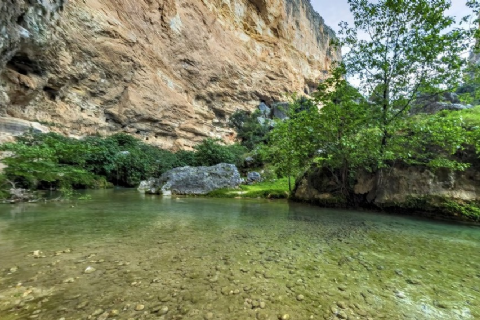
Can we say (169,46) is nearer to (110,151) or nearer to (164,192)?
(110,151)

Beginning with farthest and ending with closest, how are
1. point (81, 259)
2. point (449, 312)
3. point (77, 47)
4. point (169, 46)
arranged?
1. point (169, 46)
2. point (77, 47)
3. point (81, 259)
4. point (449, 312)

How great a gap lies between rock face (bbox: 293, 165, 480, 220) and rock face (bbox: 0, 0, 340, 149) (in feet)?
47.9

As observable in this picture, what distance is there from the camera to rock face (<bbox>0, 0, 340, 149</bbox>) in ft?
52.5

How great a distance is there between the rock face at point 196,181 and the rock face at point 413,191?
17.0ft

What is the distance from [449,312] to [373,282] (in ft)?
1.74

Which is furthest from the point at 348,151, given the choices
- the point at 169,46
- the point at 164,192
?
the point at 169,46

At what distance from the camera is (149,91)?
26.3m

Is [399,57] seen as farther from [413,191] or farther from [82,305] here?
[82,305]

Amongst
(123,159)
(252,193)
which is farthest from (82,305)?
(123,159)

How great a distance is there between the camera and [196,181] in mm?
11711

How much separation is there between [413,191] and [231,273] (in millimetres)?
6516

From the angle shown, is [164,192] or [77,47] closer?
[164,192]

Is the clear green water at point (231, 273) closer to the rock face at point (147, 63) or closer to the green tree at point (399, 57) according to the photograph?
the green tree at point (399, 57)

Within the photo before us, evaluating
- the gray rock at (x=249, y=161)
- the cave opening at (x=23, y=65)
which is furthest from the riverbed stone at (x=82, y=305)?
the cave opening at (x=23, y=65)
